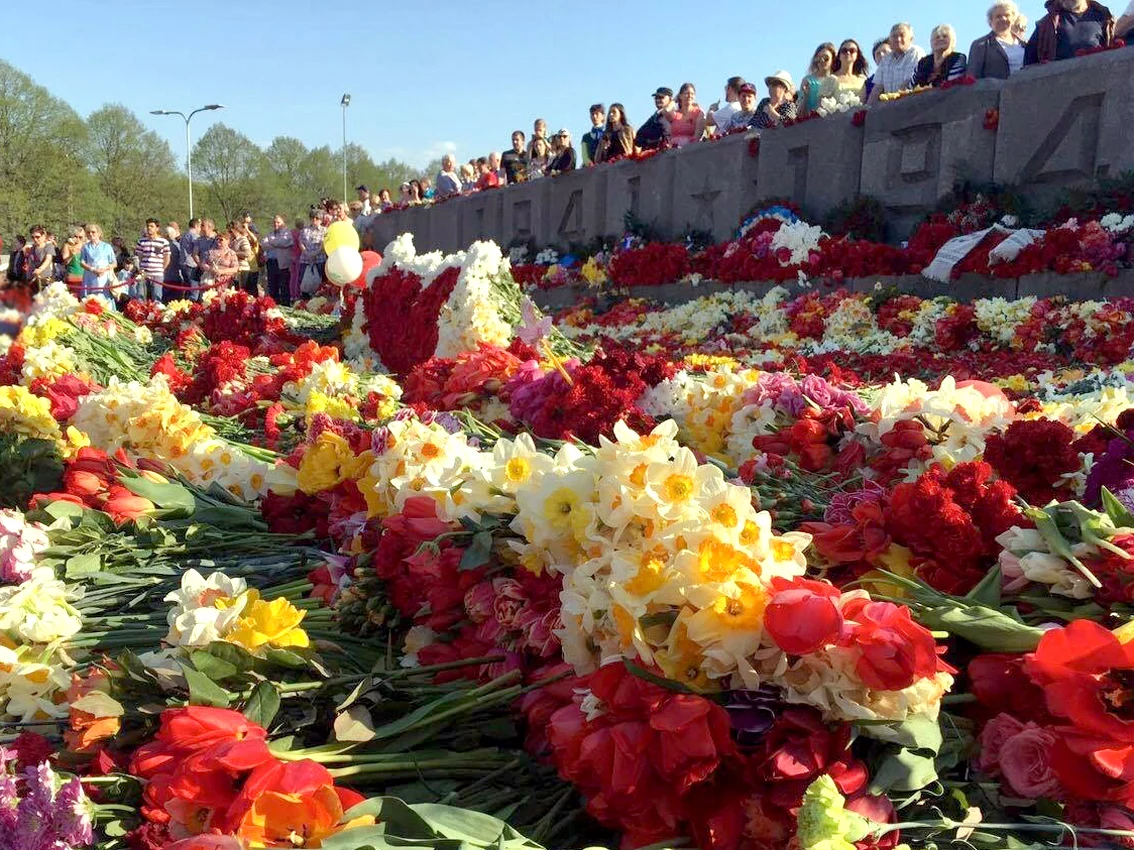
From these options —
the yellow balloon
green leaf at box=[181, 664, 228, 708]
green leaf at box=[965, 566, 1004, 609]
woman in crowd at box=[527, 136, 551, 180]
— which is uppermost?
woman in crowd at box=[527, 136, 551, 180]

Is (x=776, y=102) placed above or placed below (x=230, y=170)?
below

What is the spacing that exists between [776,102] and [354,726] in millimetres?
9733

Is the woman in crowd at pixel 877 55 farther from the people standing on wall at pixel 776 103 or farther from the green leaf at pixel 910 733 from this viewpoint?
the green leaf at pixel 910 733

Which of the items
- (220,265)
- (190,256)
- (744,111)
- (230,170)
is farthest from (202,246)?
(230,170)

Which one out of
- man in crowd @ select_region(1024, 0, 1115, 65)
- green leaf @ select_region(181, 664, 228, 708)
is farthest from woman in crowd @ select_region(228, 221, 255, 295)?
green leaf @ select_region(181, 664, 228, 708)

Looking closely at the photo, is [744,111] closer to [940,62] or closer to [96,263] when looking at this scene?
[940,62]

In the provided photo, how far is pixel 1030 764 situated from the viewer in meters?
1.18

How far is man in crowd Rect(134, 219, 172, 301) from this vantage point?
45.3 ft

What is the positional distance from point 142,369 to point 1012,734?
19.2 ft

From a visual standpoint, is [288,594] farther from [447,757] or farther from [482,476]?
[447,757]

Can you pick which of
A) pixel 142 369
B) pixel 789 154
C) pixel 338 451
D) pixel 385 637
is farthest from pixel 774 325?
pixel 385 637

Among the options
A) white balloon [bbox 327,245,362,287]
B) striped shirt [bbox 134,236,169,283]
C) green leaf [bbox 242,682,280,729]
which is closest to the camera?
green leaf [bbox 242,682,280,729]

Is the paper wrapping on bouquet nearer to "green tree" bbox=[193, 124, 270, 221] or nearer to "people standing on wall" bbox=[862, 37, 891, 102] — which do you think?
"people standing on wall" bbox=[862, 37, 891, 102]

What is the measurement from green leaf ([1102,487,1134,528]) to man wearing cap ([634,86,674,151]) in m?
10.8
